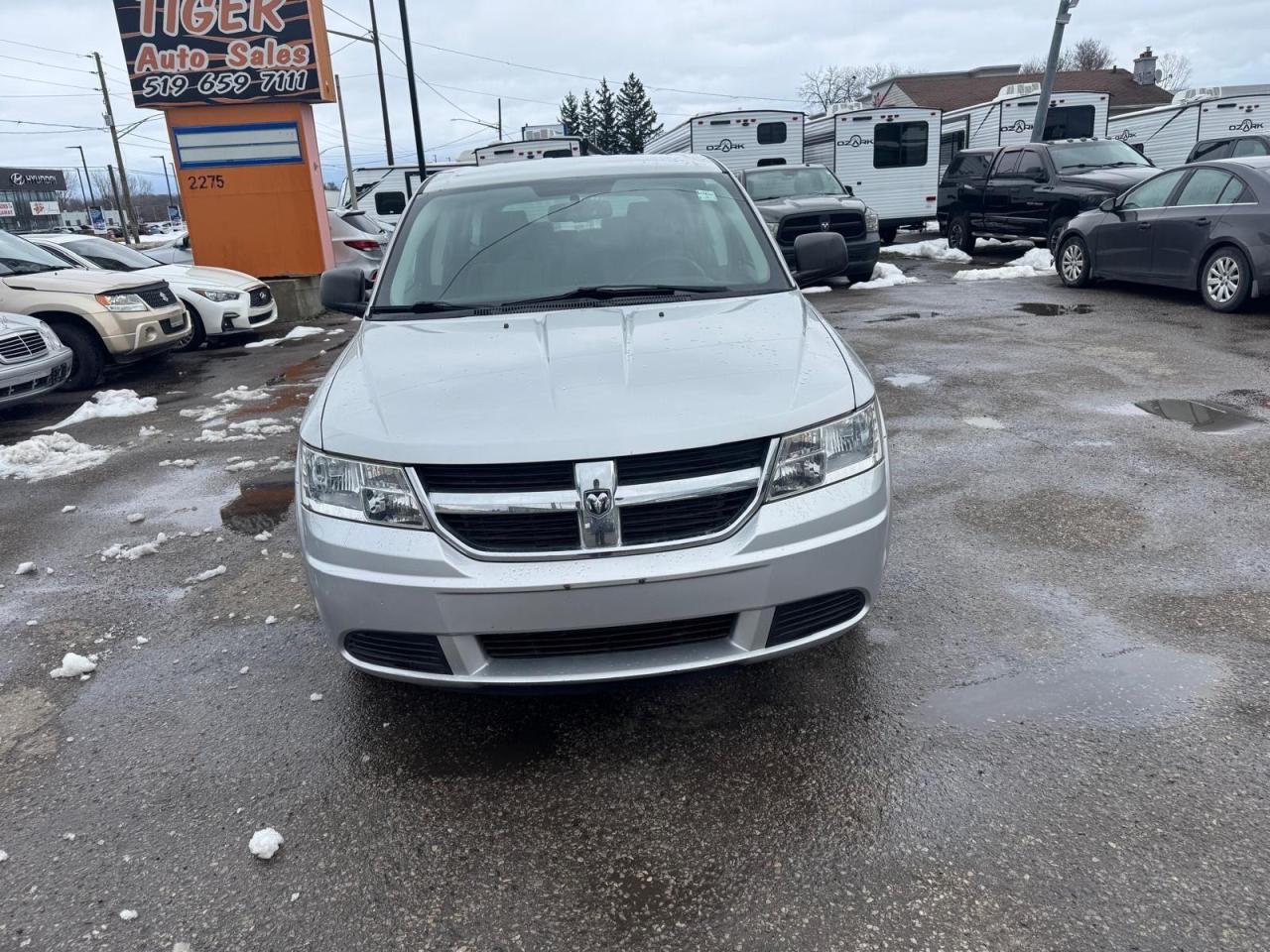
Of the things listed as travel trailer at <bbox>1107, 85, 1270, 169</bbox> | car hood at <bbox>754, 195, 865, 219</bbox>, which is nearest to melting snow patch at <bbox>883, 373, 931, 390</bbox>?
car hood at <bbox>754, 195, 865, 219</bbox>

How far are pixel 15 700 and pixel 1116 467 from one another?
5468 millimetres

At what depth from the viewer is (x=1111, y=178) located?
559 inches

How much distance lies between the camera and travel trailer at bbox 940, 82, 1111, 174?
21484 millimetres

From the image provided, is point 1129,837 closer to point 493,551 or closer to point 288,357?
point 493,551

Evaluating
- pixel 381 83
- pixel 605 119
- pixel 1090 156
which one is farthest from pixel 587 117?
pixel 1090 156

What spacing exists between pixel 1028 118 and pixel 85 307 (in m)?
21.2

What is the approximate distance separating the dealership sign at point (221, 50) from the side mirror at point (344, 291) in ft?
33.5

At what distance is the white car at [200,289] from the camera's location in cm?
1140

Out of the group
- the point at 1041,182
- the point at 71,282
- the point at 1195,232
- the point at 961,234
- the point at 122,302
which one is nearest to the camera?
the point at 71,282

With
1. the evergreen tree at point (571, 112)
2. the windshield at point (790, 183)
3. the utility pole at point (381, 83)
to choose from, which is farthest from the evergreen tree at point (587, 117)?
the windshield at point (790, 183)

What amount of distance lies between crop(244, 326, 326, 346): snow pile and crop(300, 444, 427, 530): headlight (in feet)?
33.5

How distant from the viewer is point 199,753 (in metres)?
3.00

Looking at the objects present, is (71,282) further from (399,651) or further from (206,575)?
(399,651)

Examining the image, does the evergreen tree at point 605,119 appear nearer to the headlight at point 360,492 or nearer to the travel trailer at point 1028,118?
the travel trailer at point 1028,118
